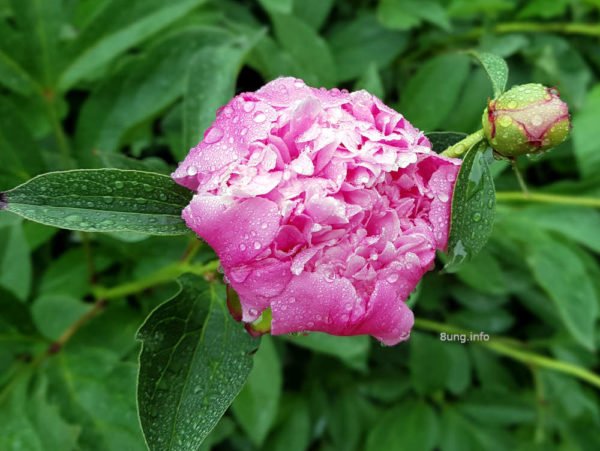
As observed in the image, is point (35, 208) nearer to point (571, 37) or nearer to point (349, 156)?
point (349, 156)

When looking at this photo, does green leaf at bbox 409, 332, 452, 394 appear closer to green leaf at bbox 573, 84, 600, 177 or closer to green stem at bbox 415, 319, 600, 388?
green stem at bbox 415, 319, 600, 388

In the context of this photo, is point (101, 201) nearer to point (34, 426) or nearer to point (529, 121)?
point (529, 121)

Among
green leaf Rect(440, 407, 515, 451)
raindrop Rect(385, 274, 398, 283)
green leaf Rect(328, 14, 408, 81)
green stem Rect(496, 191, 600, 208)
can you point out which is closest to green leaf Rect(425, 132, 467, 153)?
raindrop Rect(385, 274, 398, 283)

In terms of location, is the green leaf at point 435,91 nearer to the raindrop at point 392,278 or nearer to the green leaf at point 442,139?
the green leaf at point 442,139

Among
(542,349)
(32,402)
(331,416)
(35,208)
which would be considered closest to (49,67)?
(32,402)

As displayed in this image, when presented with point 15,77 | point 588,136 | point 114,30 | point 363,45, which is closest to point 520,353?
point 588,136
